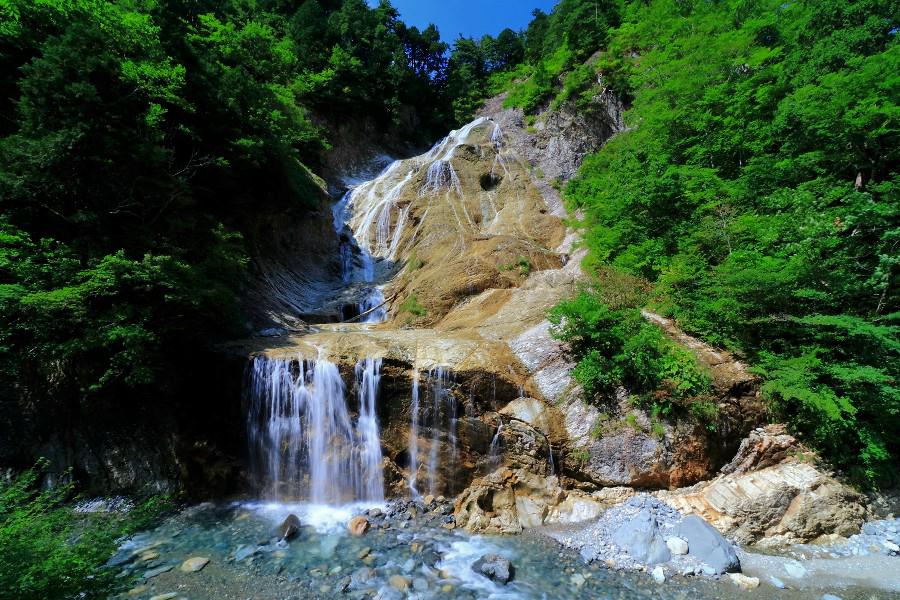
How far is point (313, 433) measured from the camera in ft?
28.5

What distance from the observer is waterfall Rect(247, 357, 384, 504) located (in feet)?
27.7

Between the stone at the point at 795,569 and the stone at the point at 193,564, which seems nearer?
the stone at the point at 795,569

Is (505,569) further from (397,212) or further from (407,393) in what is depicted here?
(397,212)

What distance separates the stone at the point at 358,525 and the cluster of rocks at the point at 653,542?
3.72m

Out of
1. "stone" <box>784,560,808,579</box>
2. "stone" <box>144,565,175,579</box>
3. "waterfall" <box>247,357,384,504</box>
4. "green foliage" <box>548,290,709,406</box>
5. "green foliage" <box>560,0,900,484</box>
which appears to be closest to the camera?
"stone" <box>784,560,808,579</box>

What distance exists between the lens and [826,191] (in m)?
7.73

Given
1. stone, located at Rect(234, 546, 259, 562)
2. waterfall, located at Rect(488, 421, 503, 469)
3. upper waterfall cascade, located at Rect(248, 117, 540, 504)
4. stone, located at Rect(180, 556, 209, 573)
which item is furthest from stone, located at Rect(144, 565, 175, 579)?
waterfall, located at Rect(488, 421, 503, 469)

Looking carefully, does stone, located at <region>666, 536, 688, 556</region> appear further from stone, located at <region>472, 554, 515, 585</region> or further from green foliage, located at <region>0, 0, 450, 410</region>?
green foliage, located at <region>0, 0, 450, 410</region>

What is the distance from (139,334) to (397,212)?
1600cm

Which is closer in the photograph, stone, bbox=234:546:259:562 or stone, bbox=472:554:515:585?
stone, bbox=472:554:515:585

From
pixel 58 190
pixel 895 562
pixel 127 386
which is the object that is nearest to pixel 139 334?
pixel 127 386

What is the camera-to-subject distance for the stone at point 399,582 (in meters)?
5.61

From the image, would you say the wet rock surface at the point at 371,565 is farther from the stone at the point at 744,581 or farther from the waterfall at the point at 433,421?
the waterfall at the point at 433,421

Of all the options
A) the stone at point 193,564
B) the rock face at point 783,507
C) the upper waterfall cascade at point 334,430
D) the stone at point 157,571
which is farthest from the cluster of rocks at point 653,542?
the stone at point 157,571
